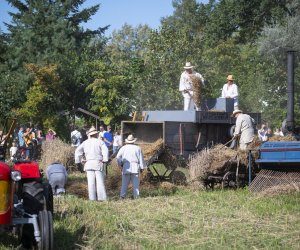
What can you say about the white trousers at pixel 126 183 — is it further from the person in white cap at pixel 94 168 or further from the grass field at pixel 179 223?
the grass field at pixel 179 223

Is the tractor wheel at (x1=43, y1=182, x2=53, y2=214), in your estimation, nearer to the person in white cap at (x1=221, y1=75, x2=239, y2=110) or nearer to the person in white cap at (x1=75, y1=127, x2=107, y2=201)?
the person in white cap at (x1=75, y1=127, x2=107, y2=201)

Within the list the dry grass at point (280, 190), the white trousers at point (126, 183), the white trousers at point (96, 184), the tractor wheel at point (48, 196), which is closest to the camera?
the tractor wheel at point (48, 196)

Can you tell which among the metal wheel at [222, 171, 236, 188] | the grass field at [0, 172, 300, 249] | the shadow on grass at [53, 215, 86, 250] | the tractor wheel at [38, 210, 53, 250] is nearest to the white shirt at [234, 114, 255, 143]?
the metal wheel at [222, 171, 236, 188]

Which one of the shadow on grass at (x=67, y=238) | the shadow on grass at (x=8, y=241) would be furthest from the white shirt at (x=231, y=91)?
the shadow on grass at (x=8, y=241)

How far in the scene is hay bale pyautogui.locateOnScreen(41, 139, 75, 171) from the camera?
1852 cm

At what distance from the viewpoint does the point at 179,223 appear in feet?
28.9

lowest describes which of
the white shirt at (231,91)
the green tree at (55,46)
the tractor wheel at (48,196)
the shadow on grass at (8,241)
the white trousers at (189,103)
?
the shadow on grass at (8,241)

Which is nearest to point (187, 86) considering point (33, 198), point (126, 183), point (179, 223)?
point (126, 183)

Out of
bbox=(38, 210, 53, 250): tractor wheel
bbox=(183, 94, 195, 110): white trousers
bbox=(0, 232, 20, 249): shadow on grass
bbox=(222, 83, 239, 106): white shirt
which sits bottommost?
bbox=(0, 232, 20, 249): shadow on grass

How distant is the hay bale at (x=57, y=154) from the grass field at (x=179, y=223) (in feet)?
25.0

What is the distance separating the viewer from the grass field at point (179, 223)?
24.9ft

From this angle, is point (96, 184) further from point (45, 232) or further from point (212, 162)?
point (45, 232)

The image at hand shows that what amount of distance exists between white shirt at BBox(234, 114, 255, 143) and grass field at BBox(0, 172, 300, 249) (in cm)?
256

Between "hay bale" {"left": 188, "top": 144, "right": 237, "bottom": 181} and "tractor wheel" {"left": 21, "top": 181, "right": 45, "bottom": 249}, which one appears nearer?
"tractor wheel" {"left": 21, "top": 181, "right": 45, "bottom": 249}
